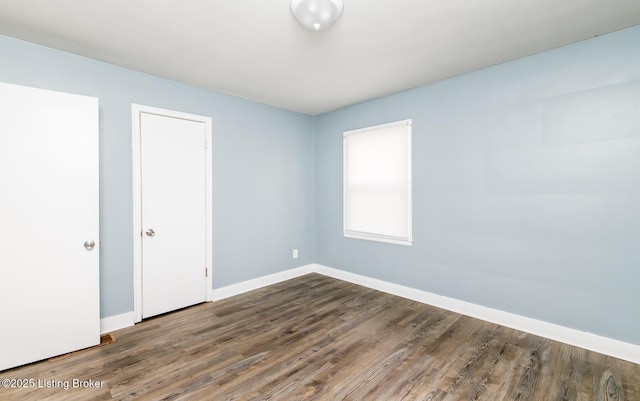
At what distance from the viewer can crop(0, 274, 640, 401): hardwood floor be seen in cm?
183

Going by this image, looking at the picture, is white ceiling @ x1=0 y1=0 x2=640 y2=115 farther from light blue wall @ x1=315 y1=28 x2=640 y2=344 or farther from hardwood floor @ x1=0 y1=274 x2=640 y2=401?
hardwood floor @ x1=0 y1=274 x2=640 y2=401

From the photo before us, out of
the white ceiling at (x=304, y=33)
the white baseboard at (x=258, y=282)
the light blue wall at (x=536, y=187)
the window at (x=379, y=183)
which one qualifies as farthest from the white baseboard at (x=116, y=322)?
the light blue wall at (x=536, y=187)

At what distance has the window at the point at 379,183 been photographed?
3.52 metres

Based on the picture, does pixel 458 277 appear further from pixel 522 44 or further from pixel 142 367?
pixel 142 367

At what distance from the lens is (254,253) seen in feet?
12.6

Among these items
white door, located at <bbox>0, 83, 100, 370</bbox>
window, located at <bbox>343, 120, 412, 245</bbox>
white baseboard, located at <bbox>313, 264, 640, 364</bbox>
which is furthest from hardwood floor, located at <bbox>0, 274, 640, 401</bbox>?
window, located at <bbox>343, 120, 412, 245</bbox>

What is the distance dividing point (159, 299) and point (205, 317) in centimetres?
55

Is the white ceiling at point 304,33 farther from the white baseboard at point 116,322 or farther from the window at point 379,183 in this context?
the white baseboard at point 116,322

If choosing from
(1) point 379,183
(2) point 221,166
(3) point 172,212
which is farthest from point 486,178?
(3) point 172,212

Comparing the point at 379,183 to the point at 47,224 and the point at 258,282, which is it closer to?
the point at 258,282

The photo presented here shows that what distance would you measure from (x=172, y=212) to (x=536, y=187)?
12.4ft

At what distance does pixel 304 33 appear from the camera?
217cm

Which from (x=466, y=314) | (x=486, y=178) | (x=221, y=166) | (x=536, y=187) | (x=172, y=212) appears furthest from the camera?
(x=221, y=166)

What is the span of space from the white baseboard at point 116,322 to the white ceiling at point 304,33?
2510 mm
